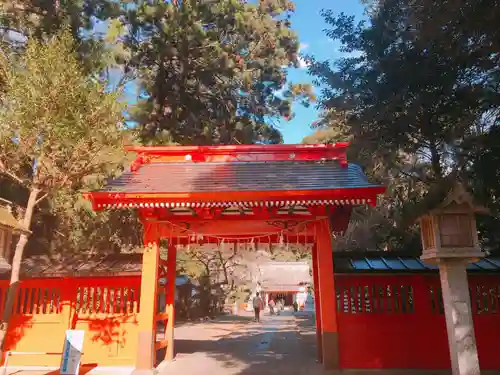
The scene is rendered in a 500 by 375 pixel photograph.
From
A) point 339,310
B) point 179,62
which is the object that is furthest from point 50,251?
point 339,310

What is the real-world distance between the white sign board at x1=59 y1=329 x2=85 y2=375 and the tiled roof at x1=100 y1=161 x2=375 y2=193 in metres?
2.82

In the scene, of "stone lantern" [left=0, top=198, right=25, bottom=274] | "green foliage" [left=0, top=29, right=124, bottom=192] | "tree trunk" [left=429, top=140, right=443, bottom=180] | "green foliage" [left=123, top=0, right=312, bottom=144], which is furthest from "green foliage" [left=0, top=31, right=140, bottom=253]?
"tree trunk" [left=429, top=140, right=443, bottom=180]

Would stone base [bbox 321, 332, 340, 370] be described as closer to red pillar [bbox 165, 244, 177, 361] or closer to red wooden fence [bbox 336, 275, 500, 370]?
red wooden fence [bbox 336, 275, 500, 370]

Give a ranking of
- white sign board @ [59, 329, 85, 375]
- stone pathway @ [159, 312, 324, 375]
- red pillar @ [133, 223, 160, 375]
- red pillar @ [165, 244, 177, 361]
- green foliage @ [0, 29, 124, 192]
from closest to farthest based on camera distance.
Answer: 1. white sign board @ [59, 329, 85, 375]
2. green foliage @ [0, 29, 124, 192]
3. red pillar @ [133, 223, 160, 375]
4. stone pathway @ [159, 312, 324, 375]
5. red pillar @ [165, 244, 177, 361]

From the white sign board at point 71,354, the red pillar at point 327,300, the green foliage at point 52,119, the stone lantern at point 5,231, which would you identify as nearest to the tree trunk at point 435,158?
the red pillar at point 327,300

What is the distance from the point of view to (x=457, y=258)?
236 inches

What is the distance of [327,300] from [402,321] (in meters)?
1.75

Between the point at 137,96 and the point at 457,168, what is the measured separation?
40.5ft

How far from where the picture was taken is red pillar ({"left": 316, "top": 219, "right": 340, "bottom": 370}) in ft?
26.7

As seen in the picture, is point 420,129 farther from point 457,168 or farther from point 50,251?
point 50,251

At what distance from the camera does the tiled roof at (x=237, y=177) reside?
27.0 ft

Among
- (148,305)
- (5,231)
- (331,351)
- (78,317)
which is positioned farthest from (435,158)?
(5,231)

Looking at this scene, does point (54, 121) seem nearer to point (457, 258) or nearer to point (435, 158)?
point (457, 258)

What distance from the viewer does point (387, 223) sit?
14719mm
